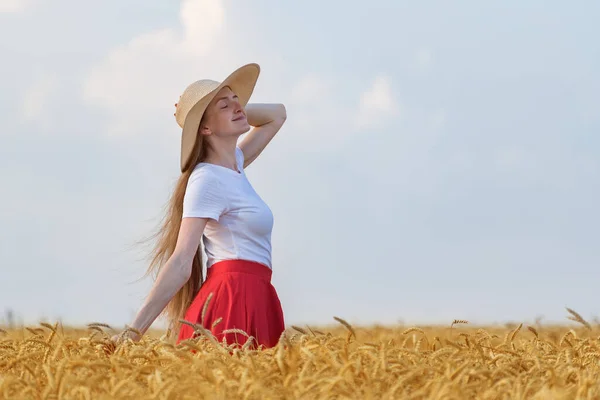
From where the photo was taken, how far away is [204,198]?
4.35 metres

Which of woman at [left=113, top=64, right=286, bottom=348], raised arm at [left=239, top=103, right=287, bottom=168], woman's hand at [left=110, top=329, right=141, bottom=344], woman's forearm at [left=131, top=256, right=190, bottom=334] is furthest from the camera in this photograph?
raised arm at [left=239, top=103, right=287, bottom=168]

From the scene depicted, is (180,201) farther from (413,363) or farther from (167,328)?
(413,363)

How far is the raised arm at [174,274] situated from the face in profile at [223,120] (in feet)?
2.01

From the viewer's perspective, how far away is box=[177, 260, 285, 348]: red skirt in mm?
4363

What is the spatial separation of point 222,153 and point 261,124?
1044 mm

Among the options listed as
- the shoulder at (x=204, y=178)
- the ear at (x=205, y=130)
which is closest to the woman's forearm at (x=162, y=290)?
the shoulder at (x=204, y=178)

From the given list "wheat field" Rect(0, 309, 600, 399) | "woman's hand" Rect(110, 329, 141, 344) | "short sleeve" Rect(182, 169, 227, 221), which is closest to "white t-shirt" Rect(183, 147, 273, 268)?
"short sleeve" Rect(182, 169, 227, 221)

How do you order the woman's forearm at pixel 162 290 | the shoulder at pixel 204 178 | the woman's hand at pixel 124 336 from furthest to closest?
the shoulder at pixel 204 178 → the woman's forearm at pixel 162 290 → the woman's hand at pixel 124 336

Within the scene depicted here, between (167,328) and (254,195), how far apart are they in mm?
851

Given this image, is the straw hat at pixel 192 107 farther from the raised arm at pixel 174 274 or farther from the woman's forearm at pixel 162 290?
the woman's forearm at pixel 162 290

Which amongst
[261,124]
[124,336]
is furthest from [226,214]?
[261,124]

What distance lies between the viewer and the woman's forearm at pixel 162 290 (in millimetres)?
4047

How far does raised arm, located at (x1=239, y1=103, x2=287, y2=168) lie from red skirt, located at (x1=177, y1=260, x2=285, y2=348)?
4.07 feet

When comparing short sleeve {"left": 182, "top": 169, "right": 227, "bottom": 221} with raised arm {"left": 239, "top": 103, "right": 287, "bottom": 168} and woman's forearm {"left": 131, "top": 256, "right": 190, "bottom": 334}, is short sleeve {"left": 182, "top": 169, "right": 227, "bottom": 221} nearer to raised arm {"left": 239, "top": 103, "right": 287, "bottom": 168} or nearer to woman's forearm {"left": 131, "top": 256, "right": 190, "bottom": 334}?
woman's forearm {"left": 131, "top": 256, "right": 190, "bottom": 334}
